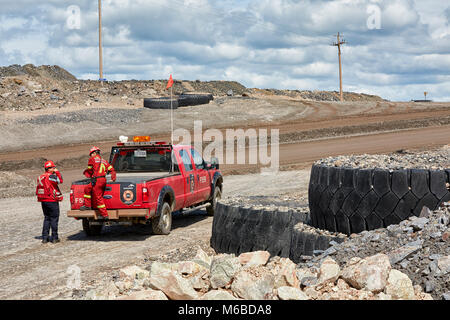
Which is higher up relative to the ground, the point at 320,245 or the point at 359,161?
the point at 359,161

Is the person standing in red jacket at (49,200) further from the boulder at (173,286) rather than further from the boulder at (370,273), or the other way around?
the boulder at (370,273)

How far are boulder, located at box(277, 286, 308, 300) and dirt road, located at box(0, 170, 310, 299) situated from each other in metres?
3.45

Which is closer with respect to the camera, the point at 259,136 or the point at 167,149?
the point at 167,149

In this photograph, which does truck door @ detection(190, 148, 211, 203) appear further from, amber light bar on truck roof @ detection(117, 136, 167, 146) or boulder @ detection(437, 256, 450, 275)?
boulder @ detection(437, 256, 450, 275)

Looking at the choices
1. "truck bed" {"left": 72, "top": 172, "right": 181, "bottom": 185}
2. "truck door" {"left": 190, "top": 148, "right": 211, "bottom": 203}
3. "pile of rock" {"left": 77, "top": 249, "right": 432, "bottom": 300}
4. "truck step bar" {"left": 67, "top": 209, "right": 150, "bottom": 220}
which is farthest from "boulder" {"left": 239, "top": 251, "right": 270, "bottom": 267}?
"truck door" {"left": 190, "top": 148, "right": 211, "bottom": 203}

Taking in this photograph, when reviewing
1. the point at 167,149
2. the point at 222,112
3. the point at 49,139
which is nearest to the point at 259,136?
the point at 222,112

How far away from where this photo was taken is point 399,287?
4.70 metres

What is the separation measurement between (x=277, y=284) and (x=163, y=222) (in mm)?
7571

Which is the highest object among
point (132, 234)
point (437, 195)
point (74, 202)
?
point (437, 195)

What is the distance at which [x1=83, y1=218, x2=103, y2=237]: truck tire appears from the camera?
12583mm
